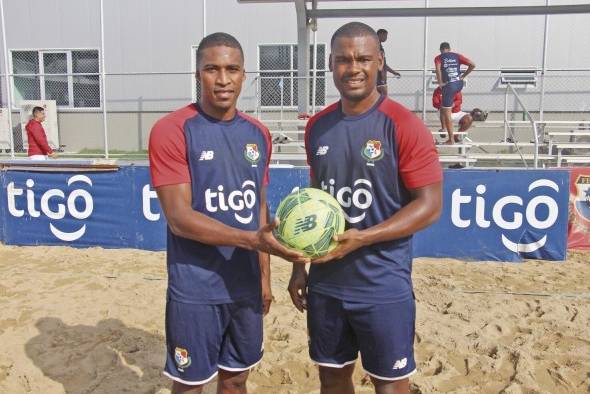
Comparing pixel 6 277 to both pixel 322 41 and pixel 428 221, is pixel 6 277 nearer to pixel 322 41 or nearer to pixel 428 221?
pixel 428 221

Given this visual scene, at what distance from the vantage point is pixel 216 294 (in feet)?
8.02

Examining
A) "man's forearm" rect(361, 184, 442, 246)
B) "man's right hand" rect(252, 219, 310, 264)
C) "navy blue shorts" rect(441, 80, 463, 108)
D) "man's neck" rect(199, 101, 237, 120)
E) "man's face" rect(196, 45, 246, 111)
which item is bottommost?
"man's right hand" rect(252, 219, 310, 264)

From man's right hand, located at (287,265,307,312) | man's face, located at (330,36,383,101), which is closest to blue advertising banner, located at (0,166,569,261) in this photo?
man's right hand, located at (287,265,307,312)

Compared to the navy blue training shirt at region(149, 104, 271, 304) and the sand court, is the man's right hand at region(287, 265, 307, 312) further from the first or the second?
the sand court

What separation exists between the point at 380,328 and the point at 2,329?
11.2 ft

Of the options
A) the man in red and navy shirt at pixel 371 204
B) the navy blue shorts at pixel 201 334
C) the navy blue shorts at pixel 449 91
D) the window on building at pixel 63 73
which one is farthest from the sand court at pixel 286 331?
the window on building at pixel 63 73

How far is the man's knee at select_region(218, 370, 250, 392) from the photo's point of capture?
2.65 meters

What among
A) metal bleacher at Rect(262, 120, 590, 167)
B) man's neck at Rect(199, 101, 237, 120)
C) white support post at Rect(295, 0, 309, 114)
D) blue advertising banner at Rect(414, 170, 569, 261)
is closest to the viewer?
man's neck at Rect(199, 101, 237, 120)

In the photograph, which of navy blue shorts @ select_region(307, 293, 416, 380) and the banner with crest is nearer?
navy blue shorts @ select_region(307, 293, 416, 380)

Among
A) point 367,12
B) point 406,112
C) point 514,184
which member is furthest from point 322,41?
point 406,112

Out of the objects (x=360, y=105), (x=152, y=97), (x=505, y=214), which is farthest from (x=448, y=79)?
(x=152, y=97)

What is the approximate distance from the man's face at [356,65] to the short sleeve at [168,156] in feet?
2.49

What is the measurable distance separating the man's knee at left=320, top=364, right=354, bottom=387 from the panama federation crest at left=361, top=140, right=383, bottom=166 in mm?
995

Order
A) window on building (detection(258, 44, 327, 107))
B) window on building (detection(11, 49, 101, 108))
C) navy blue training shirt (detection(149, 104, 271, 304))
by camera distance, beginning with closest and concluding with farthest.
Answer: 1. navy blue training shirt (detection(149, 104, 271, 304))
2. window on building (detection(258, 44, 327, 107))
3. window on building (detection(11, 49, 101, 108))
